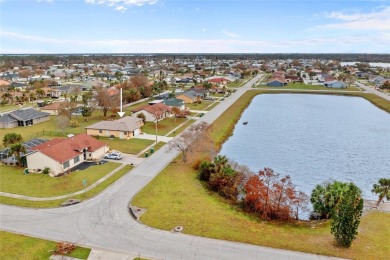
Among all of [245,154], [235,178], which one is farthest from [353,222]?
[245,154]

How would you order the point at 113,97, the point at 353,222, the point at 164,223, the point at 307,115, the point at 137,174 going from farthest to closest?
1. the point at 307,115
2. the point at 113,97
3. the point at 137,174
4. the point at 164,223
5. the point at 353,222

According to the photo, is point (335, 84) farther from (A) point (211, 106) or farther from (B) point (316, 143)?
(B) point (316, 143)

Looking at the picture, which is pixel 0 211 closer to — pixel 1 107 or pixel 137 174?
pixel 137 174

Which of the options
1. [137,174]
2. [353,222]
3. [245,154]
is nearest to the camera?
[353,222]

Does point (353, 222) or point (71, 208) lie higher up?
point (353, 222)

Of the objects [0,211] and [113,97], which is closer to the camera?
[0,211]

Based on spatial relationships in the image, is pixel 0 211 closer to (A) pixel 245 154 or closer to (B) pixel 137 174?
(B) pixel 137 174

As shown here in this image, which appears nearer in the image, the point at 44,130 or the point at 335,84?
the point at 44,130

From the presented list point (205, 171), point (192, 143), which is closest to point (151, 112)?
point (192, 143)
